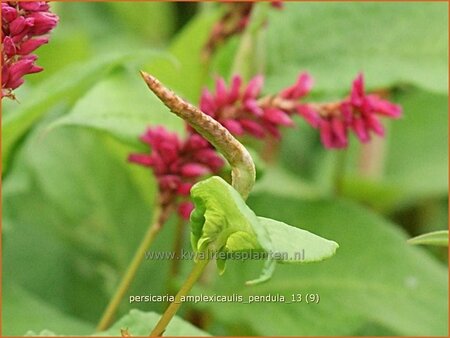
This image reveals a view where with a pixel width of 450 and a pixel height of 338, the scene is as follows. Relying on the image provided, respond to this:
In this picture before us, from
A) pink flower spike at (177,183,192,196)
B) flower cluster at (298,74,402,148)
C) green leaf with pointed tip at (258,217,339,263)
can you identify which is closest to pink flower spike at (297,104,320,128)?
flower cluster at (298,74,402,148)

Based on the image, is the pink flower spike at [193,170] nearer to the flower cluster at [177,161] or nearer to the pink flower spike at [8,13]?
the flower cluster at [177,161]

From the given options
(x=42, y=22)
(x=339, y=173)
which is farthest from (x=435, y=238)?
(x=339, y=173)

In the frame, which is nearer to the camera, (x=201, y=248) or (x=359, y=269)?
(x=201, y=248)

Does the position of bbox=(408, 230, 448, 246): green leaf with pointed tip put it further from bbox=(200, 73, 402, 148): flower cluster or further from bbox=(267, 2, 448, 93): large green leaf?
bbox=(267, 2, 448, 93): large green leaf

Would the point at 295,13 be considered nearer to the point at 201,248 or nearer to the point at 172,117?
the point at 172,117

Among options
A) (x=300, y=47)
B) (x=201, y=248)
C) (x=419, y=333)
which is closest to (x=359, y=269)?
(x=419, y=333)

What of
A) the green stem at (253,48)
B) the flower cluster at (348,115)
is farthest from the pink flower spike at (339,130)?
the green stem at (253,48)
